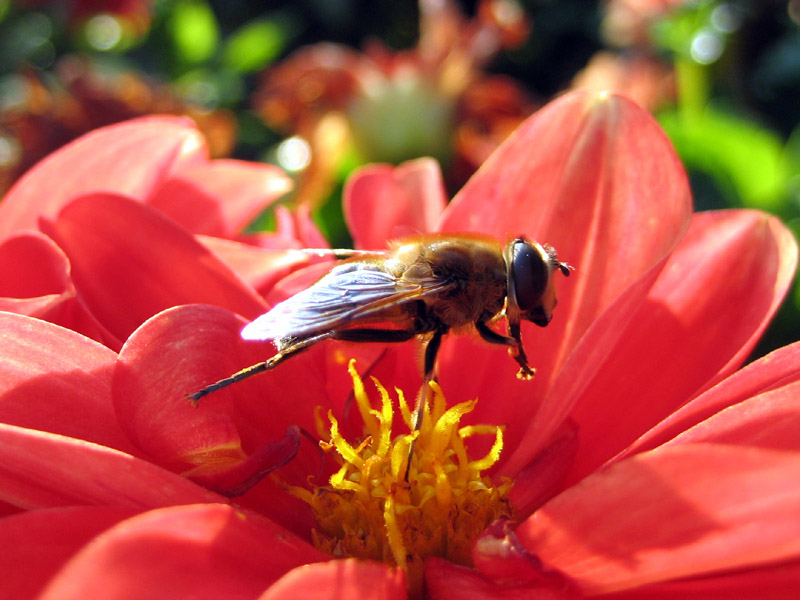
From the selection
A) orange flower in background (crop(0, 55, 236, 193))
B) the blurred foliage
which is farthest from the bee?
orange flower in background (crop(0, 55, 236, 193))

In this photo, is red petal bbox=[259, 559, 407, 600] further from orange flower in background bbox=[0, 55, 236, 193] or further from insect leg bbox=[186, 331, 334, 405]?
orange flower in background bbox=[0, 55, 236, 193]

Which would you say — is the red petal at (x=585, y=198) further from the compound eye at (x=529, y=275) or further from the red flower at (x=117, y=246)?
the red flower at (x=117, y=246)

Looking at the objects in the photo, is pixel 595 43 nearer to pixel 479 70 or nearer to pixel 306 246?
pixel 479 70

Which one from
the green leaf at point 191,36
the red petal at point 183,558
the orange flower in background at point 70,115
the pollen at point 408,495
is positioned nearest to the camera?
the red petal at point 183,558

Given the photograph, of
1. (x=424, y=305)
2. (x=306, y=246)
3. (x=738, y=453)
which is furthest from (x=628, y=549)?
(x=306, y=246)

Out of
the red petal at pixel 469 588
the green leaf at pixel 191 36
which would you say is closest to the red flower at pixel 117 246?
the red petal at pixel 469 588

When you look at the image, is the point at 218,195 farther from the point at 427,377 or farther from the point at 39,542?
the point at 39,542

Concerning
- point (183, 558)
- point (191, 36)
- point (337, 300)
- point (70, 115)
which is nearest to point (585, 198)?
point (337, 300)
